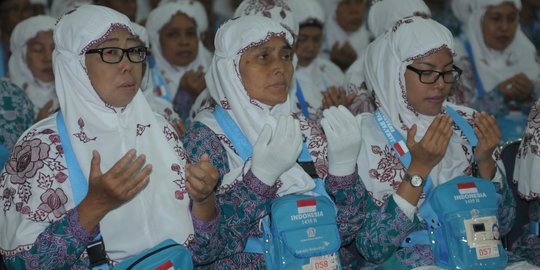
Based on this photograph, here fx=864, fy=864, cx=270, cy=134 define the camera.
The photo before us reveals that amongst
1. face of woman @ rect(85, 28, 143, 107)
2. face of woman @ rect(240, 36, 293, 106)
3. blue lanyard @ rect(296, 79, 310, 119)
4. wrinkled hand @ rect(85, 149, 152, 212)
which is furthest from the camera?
blue lanyard @ rect(296, 79, 310, 119)

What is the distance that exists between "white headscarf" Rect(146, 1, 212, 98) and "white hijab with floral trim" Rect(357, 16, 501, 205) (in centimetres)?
215

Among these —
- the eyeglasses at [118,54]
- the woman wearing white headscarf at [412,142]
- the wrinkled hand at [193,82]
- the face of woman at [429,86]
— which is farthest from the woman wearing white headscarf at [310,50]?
the eyeglasses at [118,54]

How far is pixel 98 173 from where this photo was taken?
102 inches

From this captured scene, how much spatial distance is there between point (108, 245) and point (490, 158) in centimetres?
154

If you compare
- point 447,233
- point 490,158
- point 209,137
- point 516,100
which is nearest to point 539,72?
point 516,100

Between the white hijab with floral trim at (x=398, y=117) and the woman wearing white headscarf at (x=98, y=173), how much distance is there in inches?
30.2

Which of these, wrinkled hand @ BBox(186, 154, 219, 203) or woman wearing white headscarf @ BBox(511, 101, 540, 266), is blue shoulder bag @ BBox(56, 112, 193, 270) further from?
woman wearing white headscarf @ BBox(511, 101, 540, 266)

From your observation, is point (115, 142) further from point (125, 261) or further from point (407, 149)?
point (407, 149)

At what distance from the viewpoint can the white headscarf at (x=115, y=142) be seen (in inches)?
110

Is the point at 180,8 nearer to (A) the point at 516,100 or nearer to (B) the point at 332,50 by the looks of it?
(B) the point at 332,50

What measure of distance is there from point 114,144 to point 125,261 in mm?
403

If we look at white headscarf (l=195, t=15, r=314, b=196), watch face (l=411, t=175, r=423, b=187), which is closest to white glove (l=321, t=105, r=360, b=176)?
white headscarf (l=195, t=15, r=314, b=196)

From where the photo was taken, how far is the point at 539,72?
532cm

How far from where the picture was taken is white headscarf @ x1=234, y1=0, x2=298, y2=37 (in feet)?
15.2
